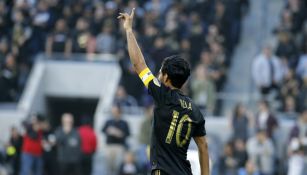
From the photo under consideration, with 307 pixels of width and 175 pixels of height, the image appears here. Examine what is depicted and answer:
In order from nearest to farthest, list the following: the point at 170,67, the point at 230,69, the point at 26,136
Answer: the point at 170,67
the point at 26,136
the point at 230,69

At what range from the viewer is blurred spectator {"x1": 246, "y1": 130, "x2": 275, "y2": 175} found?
60.1 feet

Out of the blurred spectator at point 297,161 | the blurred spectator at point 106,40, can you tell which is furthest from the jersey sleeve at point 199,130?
the blurred spectator at point 106,40

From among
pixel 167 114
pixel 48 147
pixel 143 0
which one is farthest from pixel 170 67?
pixel 143 0

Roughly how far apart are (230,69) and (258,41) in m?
1.06

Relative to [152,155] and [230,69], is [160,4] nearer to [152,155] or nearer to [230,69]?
[230,69]

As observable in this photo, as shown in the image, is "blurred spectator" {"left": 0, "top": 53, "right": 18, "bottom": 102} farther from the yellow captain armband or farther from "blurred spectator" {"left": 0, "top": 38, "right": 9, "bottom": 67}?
the yellow captain armband

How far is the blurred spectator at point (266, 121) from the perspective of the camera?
1884cm

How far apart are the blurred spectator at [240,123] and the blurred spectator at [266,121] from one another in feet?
0.77

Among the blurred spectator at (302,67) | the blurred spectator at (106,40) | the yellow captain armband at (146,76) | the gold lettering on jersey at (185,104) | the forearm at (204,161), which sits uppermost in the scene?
the blurred spectator at (106,40)

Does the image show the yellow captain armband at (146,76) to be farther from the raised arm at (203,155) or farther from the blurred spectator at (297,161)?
the blurred spectator at (297,161)

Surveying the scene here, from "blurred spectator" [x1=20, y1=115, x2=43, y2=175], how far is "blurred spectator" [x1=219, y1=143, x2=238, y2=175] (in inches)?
149

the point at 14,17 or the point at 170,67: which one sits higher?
the point at 14,17

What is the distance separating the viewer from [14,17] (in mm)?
24266

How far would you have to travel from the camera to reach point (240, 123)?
62.0ft
